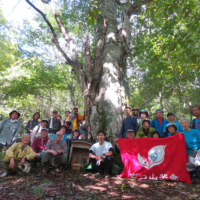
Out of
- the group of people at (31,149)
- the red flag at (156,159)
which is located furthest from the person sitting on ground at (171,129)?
the group of people at (31,149)

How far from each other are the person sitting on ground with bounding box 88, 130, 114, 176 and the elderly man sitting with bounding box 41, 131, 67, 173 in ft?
3.16

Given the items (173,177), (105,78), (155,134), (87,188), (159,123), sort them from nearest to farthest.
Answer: (87,188) → (173,177) → (155,134) → (159,123) → (105,78)

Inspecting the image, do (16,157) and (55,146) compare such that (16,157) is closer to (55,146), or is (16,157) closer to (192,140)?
(55,146)

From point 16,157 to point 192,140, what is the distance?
5.10 meters

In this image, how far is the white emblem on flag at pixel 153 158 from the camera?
4492 millimetres

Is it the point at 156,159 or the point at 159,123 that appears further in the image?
the point at 159,123

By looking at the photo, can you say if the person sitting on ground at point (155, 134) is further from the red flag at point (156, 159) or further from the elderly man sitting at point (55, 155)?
the elderly man sitting at point (55, 155)

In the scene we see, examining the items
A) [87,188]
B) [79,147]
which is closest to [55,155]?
[79,147]

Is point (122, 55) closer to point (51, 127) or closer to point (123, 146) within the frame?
point (123, 146)

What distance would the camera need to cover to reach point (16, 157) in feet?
14.8

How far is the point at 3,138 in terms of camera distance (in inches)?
213

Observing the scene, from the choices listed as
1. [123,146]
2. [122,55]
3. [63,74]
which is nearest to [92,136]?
[123,146]

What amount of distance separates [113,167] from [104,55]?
14.1 ft

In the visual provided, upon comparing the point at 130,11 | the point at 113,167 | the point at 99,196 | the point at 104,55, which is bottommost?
the point at 99,196
